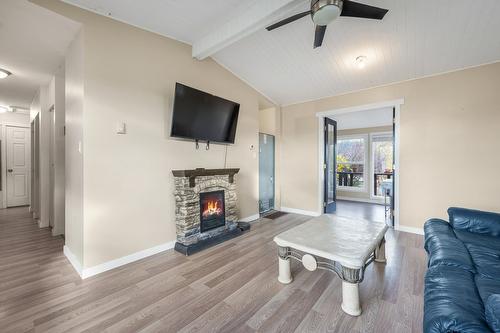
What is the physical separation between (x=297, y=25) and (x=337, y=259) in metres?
2.69

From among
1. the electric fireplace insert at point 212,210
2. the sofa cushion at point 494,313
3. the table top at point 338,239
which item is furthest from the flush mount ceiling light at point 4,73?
the sofa cushion at point 494,313

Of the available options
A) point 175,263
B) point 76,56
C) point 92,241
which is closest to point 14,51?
point 76,56

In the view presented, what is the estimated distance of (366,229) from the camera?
2361 mm

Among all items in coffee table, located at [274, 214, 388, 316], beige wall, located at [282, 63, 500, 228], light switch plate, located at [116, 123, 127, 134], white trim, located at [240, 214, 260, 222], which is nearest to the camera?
coffee table, located at [274, 214, 388, 316]

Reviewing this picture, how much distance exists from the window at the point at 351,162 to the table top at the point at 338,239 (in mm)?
4741

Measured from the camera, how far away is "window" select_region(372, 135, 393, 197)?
6.44 metres

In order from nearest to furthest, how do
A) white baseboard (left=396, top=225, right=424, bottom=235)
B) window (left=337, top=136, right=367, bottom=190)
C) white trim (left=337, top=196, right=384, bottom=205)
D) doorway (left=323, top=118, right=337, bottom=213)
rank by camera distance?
1. white baseboard (left=396, top=225, right=424, bottom=235)
2. doorway (left=323, top=118, right=337, bottom=213)
3. white trim (left=337, top=196, right=384, bottom=205)
4. window (left=337, top=136, right=367, bottom=190)

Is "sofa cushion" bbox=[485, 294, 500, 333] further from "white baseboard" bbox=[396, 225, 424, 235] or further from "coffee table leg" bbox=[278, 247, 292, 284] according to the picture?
"white baseboard" bbox=[396, 225, 424, 235]

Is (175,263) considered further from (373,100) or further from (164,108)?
(373,100)

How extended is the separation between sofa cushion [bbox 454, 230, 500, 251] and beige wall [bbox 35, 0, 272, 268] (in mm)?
3172

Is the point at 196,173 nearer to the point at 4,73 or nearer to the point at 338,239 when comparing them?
the point at 338,239

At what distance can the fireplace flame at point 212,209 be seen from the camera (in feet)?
10.4

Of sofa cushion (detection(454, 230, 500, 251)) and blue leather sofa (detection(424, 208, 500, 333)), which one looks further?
sofa cushion (detection(454, 230, 500, 251))

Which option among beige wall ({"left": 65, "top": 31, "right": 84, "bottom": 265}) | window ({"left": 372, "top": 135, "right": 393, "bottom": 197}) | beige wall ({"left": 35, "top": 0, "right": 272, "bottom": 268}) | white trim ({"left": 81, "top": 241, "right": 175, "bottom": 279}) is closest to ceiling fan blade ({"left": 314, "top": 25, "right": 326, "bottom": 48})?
beige wall ({"left": 35, "top": 0, "right": 272, "bottom": 268})
